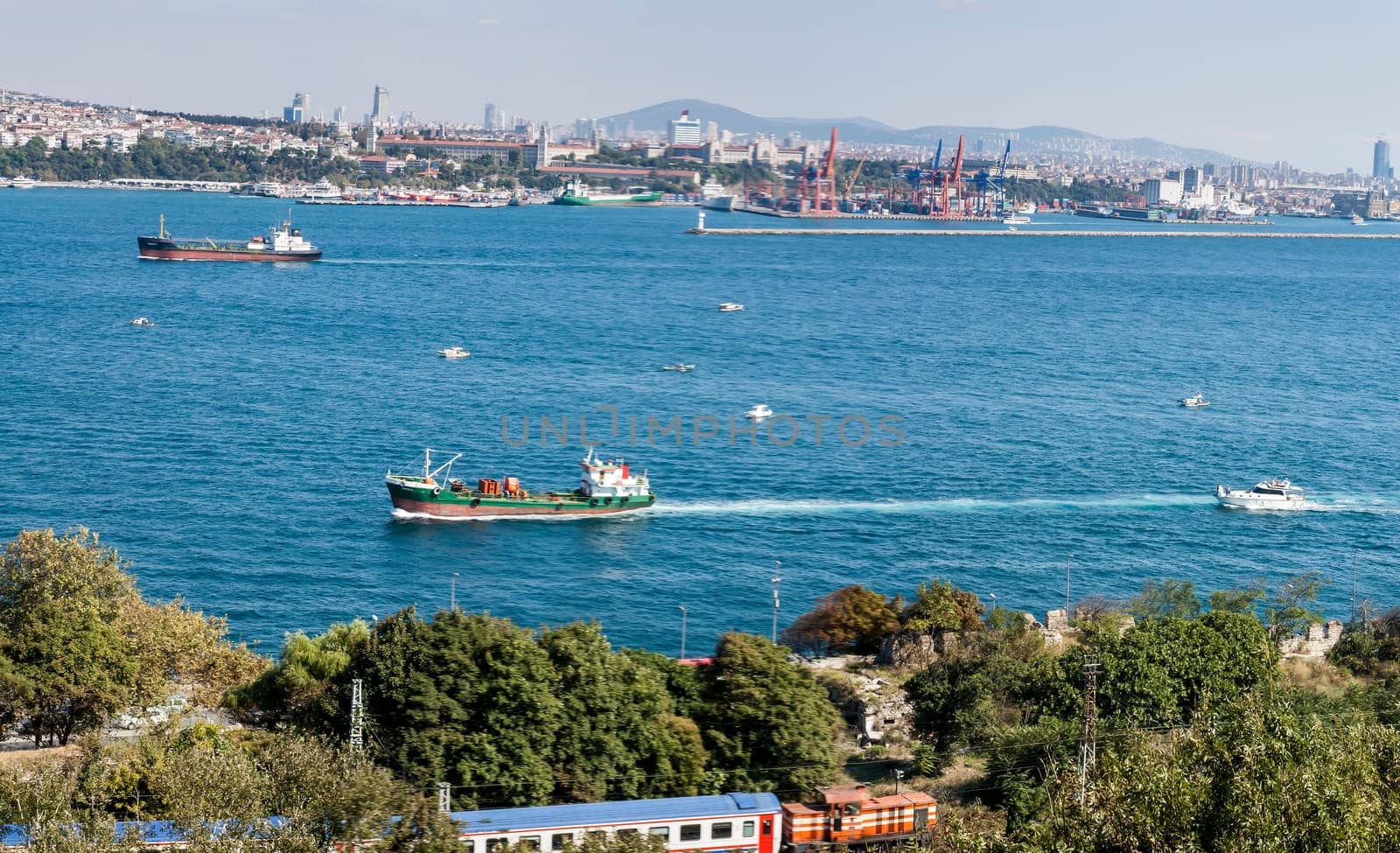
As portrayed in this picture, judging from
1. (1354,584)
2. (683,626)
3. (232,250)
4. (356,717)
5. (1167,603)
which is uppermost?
(232,250)

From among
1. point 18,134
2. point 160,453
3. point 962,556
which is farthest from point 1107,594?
point 18,134

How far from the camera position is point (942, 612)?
20812 millimetres

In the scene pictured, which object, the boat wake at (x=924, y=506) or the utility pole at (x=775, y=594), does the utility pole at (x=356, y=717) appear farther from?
the boat wake at (x=924, y=506)

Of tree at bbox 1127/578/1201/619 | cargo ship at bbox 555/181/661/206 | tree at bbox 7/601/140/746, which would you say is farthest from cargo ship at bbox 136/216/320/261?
cargo ship at bbox 555/181/661/206

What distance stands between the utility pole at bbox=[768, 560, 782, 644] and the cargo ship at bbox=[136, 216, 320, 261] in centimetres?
5661

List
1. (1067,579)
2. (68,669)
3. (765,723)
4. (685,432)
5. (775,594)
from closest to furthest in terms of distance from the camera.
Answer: (765,723), (68,669), (775,594), (1067,579), (685,432)

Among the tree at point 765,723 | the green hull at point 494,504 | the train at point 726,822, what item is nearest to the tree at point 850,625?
the tree at point 765,723

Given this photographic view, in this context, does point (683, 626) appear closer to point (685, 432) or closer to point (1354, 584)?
point (1354, 584)

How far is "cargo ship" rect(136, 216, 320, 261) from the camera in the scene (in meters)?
77.0

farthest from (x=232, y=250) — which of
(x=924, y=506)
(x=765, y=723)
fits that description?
(x=765, y=723)

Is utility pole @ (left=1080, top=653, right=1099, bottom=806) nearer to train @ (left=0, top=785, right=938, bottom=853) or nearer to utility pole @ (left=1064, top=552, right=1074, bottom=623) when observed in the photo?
train @ (left=0, top=785, right=938, bottom=853)

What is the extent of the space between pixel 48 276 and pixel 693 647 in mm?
54221

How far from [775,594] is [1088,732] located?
399 inches

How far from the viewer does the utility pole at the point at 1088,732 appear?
1060 centimetres
